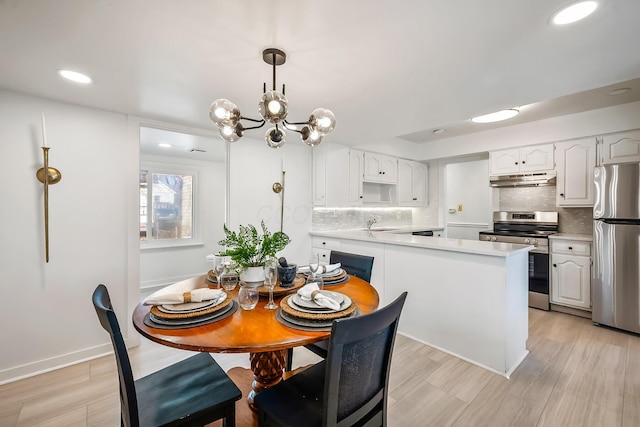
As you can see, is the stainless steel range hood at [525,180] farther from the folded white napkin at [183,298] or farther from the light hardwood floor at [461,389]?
the folded white napkin at [183,298]

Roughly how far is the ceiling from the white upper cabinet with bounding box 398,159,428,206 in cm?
240

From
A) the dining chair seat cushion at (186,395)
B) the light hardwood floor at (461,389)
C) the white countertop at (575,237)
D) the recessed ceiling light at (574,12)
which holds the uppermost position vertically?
the recessed ceiling light at (574,12)

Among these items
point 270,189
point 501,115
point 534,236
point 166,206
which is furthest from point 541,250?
point 166,206

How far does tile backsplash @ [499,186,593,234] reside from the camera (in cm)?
361

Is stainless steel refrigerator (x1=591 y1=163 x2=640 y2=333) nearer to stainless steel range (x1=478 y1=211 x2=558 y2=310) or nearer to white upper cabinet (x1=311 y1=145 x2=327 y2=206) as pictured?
stainless steel range (x1=478 y1=211 x2=558 y2=310)

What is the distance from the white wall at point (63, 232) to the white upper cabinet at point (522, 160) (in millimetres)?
4493

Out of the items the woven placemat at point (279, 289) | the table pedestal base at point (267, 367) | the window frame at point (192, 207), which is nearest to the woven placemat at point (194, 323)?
the woven placemat at point (279, 289)

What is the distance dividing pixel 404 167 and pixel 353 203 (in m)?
1.40

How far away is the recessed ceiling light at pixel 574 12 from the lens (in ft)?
3.83

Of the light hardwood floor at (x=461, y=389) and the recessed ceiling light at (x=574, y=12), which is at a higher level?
the recessed ceiling light at (x=574, y=12)

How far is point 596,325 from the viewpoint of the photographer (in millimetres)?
3045

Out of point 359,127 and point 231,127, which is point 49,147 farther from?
point 359,127

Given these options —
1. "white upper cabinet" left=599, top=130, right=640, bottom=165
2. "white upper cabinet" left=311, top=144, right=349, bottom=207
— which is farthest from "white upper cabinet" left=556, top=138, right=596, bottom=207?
"white upper cabinet" left=311, top=144, right=349, bottom=207

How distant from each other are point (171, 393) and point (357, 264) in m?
1.46
